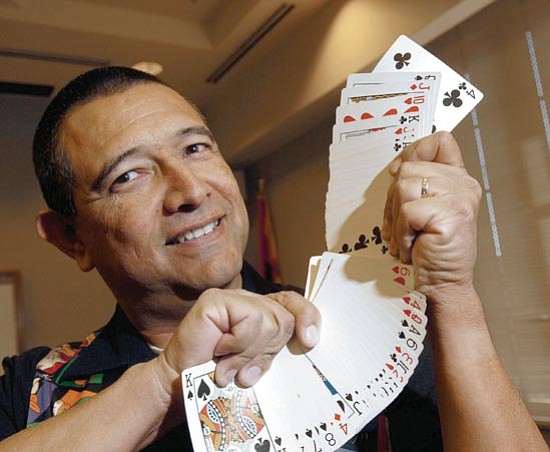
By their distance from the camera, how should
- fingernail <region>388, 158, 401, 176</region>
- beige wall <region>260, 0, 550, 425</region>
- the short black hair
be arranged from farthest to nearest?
beige wall <region>260, 0, 550, 425</region> < the short black hair < fingernail <region>388, 158, 401, 176</region>

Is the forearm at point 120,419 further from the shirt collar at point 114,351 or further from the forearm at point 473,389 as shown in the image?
the forearm at point 473,389

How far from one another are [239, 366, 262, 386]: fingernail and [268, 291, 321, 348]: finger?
9 centimetres

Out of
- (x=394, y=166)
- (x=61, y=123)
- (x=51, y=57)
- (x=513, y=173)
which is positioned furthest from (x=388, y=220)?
(x=51, y=57)

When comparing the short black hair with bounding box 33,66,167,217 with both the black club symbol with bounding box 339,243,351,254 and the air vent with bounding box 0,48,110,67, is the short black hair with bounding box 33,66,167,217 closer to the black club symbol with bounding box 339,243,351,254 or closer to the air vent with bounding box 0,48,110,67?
the black club symbol with bounding box 339,243,351,254

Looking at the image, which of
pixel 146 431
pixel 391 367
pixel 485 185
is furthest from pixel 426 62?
pixel 485 185

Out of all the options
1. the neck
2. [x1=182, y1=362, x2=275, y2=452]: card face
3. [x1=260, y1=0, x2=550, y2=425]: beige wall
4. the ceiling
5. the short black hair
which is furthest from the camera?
the ceiling

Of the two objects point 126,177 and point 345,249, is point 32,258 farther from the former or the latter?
point 345,249

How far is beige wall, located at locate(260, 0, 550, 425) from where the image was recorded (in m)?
2.84

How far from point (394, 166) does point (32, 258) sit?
15.1 feet

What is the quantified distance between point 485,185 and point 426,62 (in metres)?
2.22

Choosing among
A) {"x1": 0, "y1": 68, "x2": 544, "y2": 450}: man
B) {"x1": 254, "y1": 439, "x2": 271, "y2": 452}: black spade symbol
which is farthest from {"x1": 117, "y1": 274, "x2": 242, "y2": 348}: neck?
{"x1": 254, "y1": 439, "x2": 271, "y2": 452}: black spade symbol

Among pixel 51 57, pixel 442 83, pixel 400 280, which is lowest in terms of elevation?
pixel 400 280

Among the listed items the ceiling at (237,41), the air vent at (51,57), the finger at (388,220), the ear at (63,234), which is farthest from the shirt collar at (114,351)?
the air vent at (51,57)

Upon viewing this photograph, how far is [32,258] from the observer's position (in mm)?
4945
